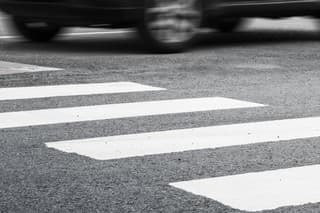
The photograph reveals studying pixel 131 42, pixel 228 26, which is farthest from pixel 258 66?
pixel 228 26

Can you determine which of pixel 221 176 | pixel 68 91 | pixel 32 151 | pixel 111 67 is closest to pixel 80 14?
pixel 111 67

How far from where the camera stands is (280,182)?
509cm

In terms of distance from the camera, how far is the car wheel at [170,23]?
984cm

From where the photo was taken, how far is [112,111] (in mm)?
7078

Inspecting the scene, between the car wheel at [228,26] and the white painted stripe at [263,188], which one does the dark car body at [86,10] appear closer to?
the car wheel at [228,26]

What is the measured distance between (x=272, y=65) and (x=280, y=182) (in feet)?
14.9

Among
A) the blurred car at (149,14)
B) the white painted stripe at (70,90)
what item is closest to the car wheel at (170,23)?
the blurred car at (149,14)

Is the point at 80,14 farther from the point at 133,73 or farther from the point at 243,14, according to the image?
the point at 243,14

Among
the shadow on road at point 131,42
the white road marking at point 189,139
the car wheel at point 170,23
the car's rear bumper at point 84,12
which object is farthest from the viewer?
the shadow on road at point 131,42

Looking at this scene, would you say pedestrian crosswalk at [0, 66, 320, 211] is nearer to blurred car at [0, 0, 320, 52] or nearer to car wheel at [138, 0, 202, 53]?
blurred car at [0, 0, 320, 52]

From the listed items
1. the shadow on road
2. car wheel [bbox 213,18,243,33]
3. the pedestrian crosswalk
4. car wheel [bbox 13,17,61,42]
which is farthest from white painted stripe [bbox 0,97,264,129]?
car wheel [bbox 213,18,243,33]

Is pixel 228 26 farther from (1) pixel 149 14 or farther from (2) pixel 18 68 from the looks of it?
(2) pixel 18 68

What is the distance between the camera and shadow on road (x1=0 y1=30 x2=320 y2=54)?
1060cm

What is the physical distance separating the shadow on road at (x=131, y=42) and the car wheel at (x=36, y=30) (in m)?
0.11
